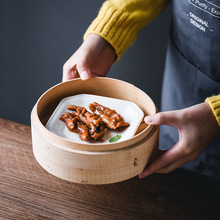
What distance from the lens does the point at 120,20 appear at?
4.66ft

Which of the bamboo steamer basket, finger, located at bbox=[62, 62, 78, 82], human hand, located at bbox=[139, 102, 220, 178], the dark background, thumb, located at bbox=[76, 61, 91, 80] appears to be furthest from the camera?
the dark background

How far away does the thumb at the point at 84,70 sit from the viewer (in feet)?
4.07

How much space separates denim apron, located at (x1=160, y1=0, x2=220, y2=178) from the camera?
4.27 ft

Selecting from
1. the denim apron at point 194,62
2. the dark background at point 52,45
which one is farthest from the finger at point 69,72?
the dark background at point 52,45

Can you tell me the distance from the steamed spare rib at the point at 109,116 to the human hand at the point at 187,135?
0.18 m

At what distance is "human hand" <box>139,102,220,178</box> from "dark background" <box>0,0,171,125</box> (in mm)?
1030

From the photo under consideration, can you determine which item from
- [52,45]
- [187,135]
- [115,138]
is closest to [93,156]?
[115,138]

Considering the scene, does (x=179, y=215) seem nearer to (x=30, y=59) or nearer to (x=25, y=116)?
(x=30, y=59)

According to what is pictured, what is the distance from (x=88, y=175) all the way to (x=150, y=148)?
22 cm

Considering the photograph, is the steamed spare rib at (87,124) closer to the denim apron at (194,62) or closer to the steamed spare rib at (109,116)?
the steamed spare rib at (109,116)

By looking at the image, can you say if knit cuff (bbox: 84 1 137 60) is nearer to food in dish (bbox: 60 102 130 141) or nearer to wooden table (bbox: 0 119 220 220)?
food in dish (bbox: 60 102 130 141)

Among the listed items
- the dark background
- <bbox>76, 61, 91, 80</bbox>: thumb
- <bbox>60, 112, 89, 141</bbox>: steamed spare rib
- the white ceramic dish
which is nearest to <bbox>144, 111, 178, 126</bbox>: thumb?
the white ceramic dish

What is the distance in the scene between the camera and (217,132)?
1.14m

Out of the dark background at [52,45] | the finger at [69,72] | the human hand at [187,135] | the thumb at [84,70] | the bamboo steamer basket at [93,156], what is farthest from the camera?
the dark background at [52,45]
